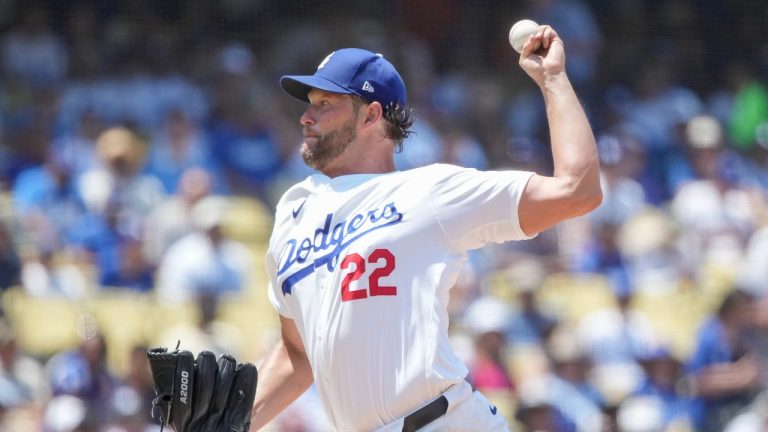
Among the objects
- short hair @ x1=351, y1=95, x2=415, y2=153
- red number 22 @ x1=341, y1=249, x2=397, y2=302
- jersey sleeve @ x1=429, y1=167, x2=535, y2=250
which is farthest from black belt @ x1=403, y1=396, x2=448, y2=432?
short hair @ x1=351, y1=95, x2=415, y2=153

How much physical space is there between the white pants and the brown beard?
2.21 ft

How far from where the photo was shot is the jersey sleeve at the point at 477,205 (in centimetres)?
301

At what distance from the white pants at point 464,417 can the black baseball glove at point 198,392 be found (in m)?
0.33

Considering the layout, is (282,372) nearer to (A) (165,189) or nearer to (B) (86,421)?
(B) (86,421)

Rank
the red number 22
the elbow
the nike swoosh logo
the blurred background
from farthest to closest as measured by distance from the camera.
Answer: the blurred background, the nike swoosh logo, the red number 22, the elbow

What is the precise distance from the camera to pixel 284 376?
3408mm

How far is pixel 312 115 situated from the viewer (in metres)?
3.36

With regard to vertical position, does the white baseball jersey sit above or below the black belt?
above

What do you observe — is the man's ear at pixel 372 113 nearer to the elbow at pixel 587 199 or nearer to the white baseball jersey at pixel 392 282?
the white baseball jersey at pixel 392 282

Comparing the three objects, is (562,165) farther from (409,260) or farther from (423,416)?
(423,416)

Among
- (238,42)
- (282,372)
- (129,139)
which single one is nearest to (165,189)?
(129,139)

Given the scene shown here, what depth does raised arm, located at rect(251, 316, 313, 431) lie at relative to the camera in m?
3.38

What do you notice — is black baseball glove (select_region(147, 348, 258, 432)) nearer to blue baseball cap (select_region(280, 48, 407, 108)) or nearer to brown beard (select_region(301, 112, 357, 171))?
brown beard (select_region(301, 112, 357, 171))

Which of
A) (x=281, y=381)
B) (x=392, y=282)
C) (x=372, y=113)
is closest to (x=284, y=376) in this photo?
(x=281, y=381)
